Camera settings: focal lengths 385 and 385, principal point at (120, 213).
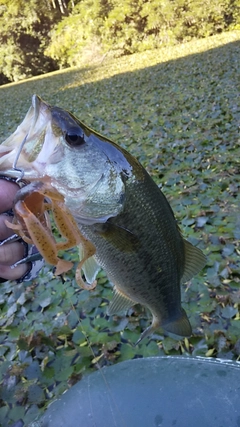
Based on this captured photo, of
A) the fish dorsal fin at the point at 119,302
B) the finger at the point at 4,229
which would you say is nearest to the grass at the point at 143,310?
the fish dorsal fin at the point at 119,302

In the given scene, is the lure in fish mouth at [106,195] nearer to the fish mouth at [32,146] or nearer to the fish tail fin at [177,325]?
the fish mouth at [32,146]

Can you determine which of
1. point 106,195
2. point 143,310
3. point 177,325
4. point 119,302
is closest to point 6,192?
point 106,195

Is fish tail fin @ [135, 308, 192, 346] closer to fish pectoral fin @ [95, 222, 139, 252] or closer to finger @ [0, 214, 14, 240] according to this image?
fish pectoral fin @ [95, 222, 139, 252]

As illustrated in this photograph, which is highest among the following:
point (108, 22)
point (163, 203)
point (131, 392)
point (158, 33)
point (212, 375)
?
point (163, 203)

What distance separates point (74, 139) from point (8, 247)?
0.50 m

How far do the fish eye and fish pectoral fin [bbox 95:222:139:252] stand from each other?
30 cm

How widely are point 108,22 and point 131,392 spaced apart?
20.1 m

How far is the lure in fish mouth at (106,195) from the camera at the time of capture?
1235 millimetres

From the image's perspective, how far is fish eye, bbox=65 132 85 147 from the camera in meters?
1.29

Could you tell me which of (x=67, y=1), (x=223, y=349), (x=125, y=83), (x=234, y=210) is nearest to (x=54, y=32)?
(x=67, y=1)

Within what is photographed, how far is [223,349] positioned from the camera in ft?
7.86

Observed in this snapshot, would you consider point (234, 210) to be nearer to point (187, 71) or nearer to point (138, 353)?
point (138, 353)

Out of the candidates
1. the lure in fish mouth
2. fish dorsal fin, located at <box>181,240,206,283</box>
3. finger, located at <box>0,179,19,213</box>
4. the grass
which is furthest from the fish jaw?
fish dorsal fin, located at <box>181,240,206,283</box>

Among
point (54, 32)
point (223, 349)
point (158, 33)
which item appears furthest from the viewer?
point (54, 32)
